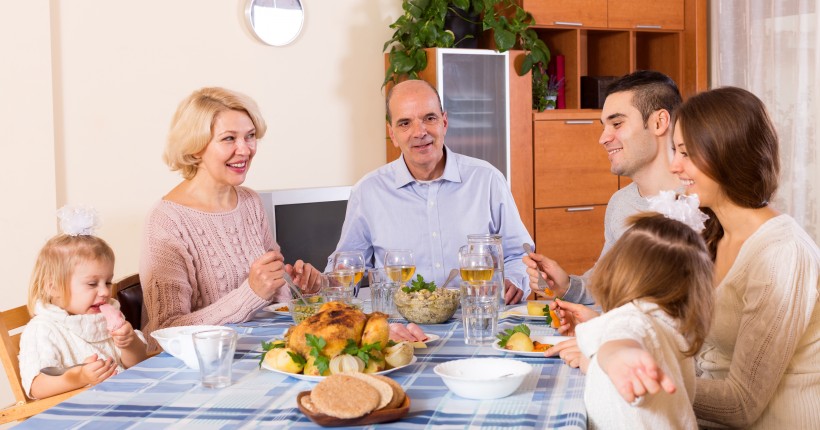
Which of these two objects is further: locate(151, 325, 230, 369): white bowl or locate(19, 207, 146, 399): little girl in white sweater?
locate(19, 207, 146, 399): little girl in white sweater

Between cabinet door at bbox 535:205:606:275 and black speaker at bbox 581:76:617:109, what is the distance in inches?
24.0

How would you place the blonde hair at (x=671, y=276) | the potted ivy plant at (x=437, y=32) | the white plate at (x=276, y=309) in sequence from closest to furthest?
the blonde hair at (x=671, y=276) < the white plate at (x=276, y=309) < the potted ivy plant at (x=437, y=32)

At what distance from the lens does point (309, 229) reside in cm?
376

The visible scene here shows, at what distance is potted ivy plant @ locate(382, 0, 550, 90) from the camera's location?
470 cm

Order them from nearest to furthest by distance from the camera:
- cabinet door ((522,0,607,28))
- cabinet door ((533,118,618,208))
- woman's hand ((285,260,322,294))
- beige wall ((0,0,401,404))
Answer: woman's hand ((285,260,322,294)) → beige wall ((0,0,401,404)) → cabinet door ((522,0,607,28)) → cabinet door ((533,118,618,208))

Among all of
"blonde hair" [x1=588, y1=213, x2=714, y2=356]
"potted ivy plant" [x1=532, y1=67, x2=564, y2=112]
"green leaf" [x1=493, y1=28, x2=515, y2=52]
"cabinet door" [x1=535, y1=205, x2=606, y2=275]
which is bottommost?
"cabinet door" [x1=535, y1=205, x2=606, y2=275]

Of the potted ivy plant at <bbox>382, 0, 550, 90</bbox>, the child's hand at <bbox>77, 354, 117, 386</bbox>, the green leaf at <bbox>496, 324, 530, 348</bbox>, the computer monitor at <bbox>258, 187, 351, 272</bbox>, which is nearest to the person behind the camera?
the green leaf at <bbox>496, 324, 530, 348</bbox>

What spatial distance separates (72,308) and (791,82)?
396cm

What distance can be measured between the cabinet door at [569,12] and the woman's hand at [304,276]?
9.01 ft

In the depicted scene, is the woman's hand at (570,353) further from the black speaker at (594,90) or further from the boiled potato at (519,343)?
the black speaker at (594,90)

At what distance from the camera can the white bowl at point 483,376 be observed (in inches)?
64.4

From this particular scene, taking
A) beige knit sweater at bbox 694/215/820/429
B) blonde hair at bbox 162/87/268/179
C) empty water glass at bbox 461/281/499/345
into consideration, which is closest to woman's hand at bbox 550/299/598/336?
empty water glass at bbox 461/281/499/345

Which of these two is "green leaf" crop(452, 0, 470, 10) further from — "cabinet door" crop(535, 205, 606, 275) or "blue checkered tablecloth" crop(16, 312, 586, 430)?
"blue checkered tablecloth" crop(16, 312, 586, 430)

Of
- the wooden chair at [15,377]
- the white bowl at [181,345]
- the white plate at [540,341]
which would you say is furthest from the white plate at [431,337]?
the wooden chair at [15,377]
